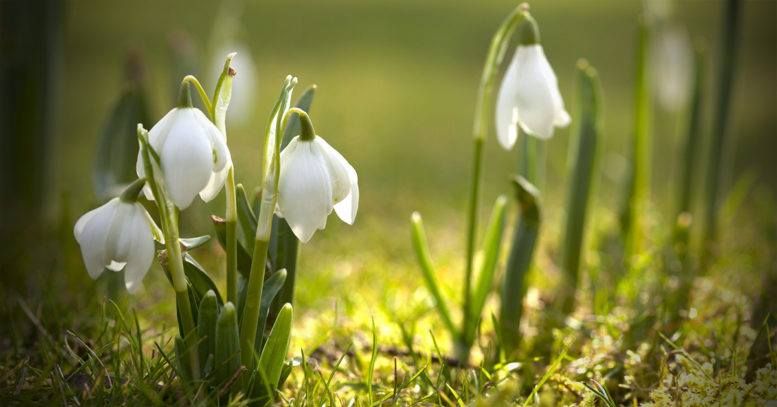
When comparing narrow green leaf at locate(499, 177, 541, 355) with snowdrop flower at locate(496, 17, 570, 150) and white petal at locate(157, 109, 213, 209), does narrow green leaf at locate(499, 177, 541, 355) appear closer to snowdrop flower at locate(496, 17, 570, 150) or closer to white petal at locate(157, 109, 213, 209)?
snowdrop flower at locate(496, 17, 570, 150)

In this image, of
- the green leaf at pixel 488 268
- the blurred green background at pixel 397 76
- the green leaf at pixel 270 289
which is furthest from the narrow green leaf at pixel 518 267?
the blurred green background at pixel 397 76

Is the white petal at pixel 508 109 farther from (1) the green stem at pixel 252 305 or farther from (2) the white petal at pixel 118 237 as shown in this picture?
(2) the white petal at pixel 118 237

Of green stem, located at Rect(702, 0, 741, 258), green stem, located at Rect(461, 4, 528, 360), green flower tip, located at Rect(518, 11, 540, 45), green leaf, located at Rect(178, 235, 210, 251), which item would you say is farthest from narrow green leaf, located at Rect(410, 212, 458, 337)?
green stem, located at Rect(702, 0, 741, 258)

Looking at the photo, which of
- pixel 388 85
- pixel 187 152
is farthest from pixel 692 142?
pixel 388 85

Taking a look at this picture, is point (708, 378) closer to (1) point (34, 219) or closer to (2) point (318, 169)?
(2) point (318, 169)

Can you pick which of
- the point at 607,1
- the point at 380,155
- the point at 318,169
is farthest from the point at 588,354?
the point at 607,1

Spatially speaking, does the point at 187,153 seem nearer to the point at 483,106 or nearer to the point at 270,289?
the point at 270,289

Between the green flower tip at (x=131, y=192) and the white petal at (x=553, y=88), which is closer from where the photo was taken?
the green flower tip at (x=131, y=192)

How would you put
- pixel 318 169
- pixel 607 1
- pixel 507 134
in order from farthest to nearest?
1. pixel 607 1
2. pixel 507 134
3. pixel 318 169
